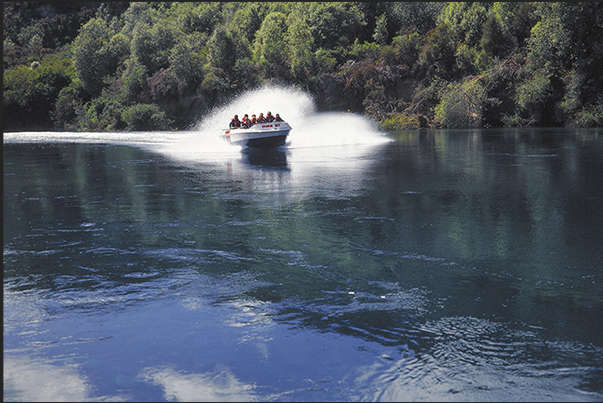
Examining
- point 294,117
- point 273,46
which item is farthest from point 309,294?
point 273,46

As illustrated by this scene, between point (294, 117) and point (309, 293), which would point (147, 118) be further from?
point (309, 293)

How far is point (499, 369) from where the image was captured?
5.32m

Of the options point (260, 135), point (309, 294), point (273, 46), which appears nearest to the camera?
point (309, 294)

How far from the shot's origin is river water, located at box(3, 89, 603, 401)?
5.26 m

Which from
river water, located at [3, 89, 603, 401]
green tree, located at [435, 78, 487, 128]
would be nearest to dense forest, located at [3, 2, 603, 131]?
green tree, located at [435, 78, 487, 128]

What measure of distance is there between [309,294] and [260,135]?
2383 centimetres

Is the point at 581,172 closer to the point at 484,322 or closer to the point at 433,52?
the point at 484,322

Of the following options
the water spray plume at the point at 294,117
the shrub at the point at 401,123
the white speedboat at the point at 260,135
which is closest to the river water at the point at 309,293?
the white speedboat at the point at 260,135

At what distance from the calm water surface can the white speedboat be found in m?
14.8

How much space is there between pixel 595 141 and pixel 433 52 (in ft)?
92.7

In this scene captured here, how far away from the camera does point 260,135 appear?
3075 cm

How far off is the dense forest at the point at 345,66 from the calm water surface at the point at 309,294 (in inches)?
1326

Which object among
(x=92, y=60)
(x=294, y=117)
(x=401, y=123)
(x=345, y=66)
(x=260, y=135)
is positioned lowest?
(x=260, y=135)

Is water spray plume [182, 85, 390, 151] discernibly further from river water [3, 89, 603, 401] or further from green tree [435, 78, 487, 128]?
river water [3, 89, 603, 401]
